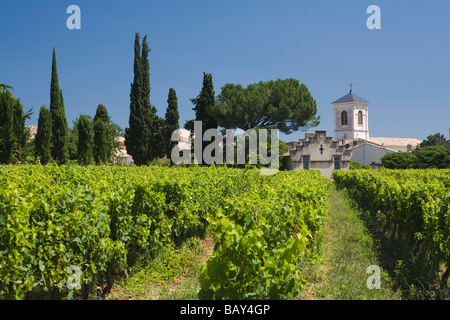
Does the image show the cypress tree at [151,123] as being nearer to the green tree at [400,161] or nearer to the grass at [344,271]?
the green tree at [400,161]

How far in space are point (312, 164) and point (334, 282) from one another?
40.4m

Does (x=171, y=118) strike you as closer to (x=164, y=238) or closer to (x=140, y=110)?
(x=140, y=110)

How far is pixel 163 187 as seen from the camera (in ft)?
25.8

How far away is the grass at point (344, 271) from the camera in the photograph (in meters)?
5.70

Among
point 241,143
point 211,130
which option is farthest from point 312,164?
point 211,130

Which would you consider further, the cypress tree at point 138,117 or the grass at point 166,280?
the cypress tree at point 138,117

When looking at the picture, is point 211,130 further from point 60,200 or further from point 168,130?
point 60,200

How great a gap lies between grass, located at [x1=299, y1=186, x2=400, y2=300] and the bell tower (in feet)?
235

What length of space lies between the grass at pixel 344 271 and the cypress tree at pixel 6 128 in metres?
22.8

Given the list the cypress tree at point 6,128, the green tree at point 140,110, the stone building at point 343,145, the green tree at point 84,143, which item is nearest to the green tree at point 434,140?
the stone building at point 343,145

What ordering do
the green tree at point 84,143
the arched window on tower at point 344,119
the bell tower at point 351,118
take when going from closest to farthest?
the green tree at point 84,143 → the bell tower at point 351,118 → the arched window on tower at point 344,119

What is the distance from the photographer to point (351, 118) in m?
78.1

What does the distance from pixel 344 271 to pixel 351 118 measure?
75.9 meters

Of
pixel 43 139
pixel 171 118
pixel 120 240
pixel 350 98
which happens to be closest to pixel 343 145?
pixel 171 118
